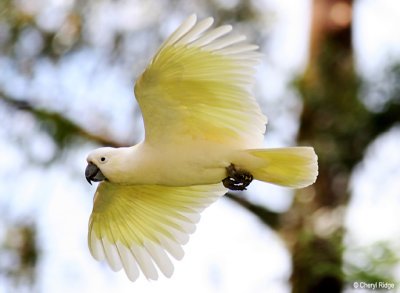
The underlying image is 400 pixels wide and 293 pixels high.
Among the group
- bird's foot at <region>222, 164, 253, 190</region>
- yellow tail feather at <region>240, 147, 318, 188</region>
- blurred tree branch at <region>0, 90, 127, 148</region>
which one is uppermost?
blurred tree branch at <region>0, 90, 127, 148</region>

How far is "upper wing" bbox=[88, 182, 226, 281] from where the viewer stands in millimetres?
5902

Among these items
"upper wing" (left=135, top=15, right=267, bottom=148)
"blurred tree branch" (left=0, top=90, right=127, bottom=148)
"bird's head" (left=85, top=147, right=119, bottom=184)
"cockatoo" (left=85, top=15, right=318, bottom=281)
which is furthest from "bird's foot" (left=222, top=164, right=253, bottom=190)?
"blurred tree branch" (left=0, top=90, right=127, bottom=148)

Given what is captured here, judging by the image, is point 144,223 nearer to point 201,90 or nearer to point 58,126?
point 201,90

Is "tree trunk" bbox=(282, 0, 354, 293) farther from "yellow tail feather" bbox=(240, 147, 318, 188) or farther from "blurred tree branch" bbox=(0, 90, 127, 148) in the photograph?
"yellow tail feather" bbox=(240, 147, 318, 188)

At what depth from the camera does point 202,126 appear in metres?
5.38

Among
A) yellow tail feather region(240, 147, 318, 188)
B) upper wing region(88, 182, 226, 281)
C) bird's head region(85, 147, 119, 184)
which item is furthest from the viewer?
upper wing region(88, 182, 226, 281)

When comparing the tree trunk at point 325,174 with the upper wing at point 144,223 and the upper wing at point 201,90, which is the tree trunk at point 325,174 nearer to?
the upper wing at point 144,223

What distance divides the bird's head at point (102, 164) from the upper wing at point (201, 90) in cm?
25

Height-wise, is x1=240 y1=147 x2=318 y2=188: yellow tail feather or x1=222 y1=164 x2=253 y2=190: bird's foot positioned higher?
x1=240 y1=147 x2=318 y2=188: yellow tail feather

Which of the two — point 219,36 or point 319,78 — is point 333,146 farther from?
point 219,36

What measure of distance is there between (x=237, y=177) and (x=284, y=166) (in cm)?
26

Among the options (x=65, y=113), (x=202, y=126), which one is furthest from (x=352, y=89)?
(x=202, y=126)

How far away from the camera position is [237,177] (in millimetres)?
5266

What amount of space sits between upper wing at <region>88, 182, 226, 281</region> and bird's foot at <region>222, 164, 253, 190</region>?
0.63m
